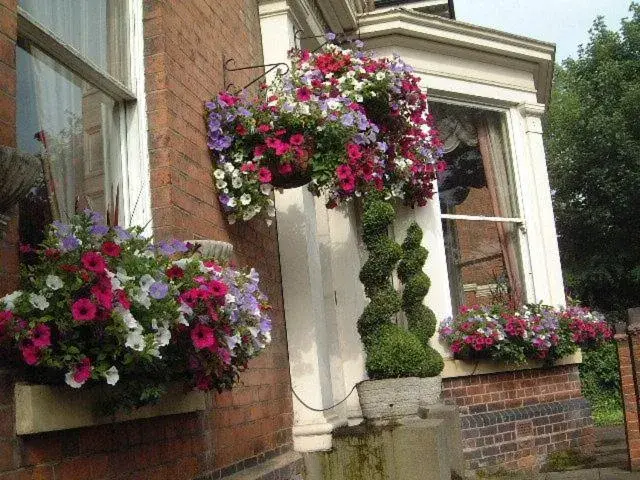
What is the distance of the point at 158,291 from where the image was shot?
8.07 feet

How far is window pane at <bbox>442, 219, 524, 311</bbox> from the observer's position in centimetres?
747

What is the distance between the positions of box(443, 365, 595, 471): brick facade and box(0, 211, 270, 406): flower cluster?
454 cm

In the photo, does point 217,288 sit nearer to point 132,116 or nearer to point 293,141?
point 132,116

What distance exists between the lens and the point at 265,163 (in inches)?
163

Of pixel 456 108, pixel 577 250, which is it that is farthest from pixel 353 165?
pixel 577 250

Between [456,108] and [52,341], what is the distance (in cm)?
619

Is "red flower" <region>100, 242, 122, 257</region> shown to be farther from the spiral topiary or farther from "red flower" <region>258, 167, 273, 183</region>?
the spiral topiary

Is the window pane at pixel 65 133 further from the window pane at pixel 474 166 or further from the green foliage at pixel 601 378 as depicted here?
the green foliage at pixel 601 378

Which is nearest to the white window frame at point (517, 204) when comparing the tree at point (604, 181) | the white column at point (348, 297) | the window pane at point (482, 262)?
the window pane at point (482, 262)

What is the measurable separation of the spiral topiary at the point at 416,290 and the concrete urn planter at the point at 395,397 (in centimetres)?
92

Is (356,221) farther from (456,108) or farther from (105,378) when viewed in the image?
(105,378)

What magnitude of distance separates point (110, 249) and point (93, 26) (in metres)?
1.51

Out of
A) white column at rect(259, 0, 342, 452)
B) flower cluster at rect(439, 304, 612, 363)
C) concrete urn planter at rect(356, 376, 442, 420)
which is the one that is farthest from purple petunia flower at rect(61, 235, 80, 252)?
flower cluster at rect(439, 304, 612, 363)

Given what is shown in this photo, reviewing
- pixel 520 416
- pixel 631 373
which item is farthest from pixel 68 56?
pixel 631 373
